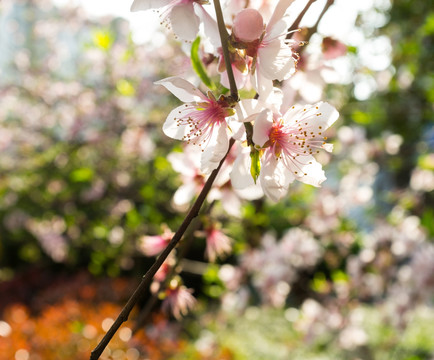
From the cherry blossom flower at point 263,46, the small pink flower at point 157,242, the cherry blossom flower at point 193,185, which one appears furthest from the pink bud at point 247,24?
the small pink flower at point 157,242

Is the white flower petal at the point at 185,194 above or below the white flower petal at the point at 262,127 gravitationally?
below

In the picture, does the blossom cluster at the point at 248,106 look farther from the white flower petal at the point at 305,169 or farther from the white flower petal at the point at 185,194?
the white flower petal at the point at 185,194

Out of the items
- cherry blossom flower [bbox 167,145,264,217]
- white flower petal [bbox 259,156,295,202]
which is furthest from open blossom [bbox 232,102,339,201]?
cherry blossom flower [bbox 167,145,264,217]

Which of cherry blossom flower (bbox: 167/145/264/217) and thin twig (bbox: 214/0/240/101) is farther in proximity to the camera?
cherry blossom flower (bbox: 167/145/264/217)

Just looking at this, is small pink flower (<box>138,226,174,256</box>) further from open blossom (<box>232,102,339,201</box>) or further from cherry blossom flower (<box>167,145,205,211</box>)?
open blossom (<box>232,102,339,201</box>)

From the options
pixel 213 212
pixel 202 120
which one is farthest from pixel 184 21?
pixel 213 212

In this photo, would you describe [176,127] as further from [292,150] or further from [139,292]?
[139,292]
